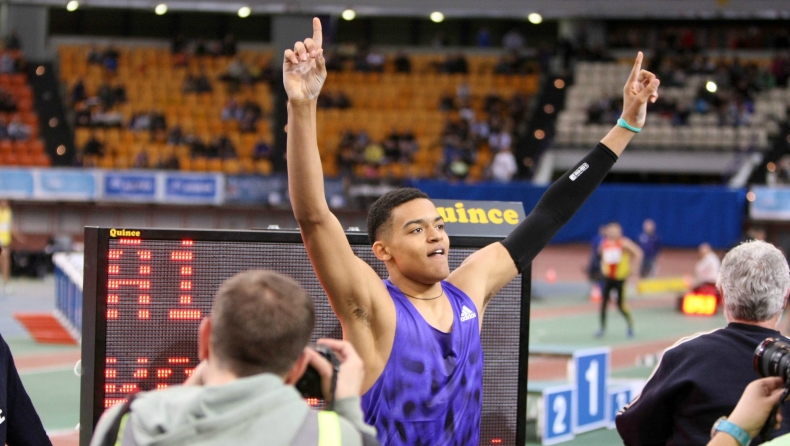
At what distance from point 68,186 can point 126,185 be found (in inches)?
60.0

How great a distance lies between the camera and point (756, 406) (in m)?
2.55

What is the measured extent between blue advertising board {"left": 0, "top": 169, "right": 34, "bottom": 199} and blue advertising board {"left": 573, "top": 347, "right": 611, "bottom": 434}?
64.3 ft

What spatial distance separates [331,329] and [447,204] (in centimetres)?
101

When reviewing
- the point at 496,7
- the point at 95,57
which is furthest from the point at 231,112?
the point at 496,7

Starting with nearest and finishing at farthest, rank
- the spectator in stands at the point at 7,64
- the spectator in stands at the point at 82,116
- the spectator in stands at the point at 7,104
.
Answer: the spectator in stands at the point at 82,116 → the spectator in stands at the point at 7,104 → the spectator in stands at the point at 7,64

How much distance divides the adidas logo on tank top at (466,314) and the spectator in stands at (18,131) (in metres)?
26.4

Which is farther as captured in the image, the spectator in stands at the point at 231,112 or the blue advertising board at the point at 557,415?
the spectator in stands at the point at 231,112

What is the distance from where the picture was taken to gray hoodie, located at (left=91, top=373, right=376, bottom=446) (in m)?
1.96

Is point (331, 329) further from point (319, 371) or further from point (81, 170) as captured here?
point (81, 170)

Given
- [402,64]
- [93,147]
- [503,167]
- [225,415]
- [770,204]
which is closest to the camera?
[225,415]

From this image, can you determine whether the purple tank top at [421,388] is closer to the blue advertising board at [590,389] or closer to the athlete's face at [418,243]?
the athlete's face at [418,243]

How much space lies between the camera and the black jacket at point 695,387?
114 inches

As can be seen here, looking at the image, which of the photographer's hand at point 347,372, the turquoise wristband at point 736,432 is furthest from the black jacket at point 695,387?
the photographer's hand at point 347,372

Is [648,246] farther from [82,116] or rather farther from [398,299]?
[398,299]
